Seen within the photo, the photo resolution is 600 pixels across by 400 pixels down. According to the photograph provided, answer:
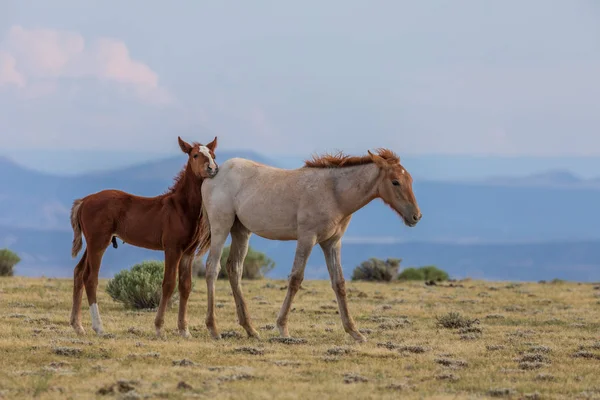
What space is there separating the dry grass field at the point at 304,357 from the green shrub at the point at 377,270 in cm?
1337

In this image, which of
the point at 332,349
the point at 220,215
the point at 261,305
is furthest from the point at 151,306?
the point at 332,349

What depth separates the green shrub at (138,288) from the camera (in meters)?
19.5

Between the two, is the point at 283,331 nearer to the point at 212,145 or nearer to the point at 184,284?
the point at 184,284

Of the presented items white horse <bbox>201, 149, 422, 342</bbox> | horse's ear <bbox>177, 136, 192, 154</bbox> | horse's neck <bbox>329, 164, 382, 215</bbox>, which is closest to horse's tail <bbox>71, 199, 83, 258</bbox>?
horse's ear <bbox>177, 136, 192, 154</bbox>

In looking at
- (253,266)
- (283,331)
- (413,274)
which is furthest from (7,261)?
(283,331)

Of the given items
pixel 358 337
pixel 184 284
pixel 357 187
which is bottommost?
pixel 358 337

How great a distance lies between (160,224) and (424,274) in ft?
92.7

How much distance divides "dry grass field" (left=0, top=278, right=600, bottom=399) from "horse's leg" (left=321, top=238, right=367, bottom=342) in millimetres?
506

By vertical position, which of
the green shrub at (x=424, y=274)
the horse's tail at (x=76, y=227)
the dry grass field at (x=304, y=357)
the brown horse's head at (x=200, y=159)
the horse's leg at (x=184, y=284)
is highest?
the green shrub at (x=424, y=274)

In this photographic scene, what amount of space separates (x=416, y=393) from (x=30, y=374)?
4718 millimetres

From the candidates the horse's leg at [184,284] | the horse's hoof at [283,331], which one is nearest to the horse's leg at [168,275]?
the horse's leg at [184,284]

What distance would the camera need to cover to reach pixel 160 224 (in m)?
13.6

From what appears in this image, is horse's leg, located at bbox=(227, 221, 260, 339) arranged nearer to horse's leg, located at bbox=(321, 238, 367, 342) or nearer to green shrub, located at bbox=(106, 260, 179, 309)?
horse's leg, located at bbox=(321, 238, 367, 342)

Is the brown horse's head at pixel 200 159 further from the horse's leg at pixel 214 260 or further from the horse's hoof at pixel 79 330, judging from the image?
the horse's hoof at pixel 79 330
